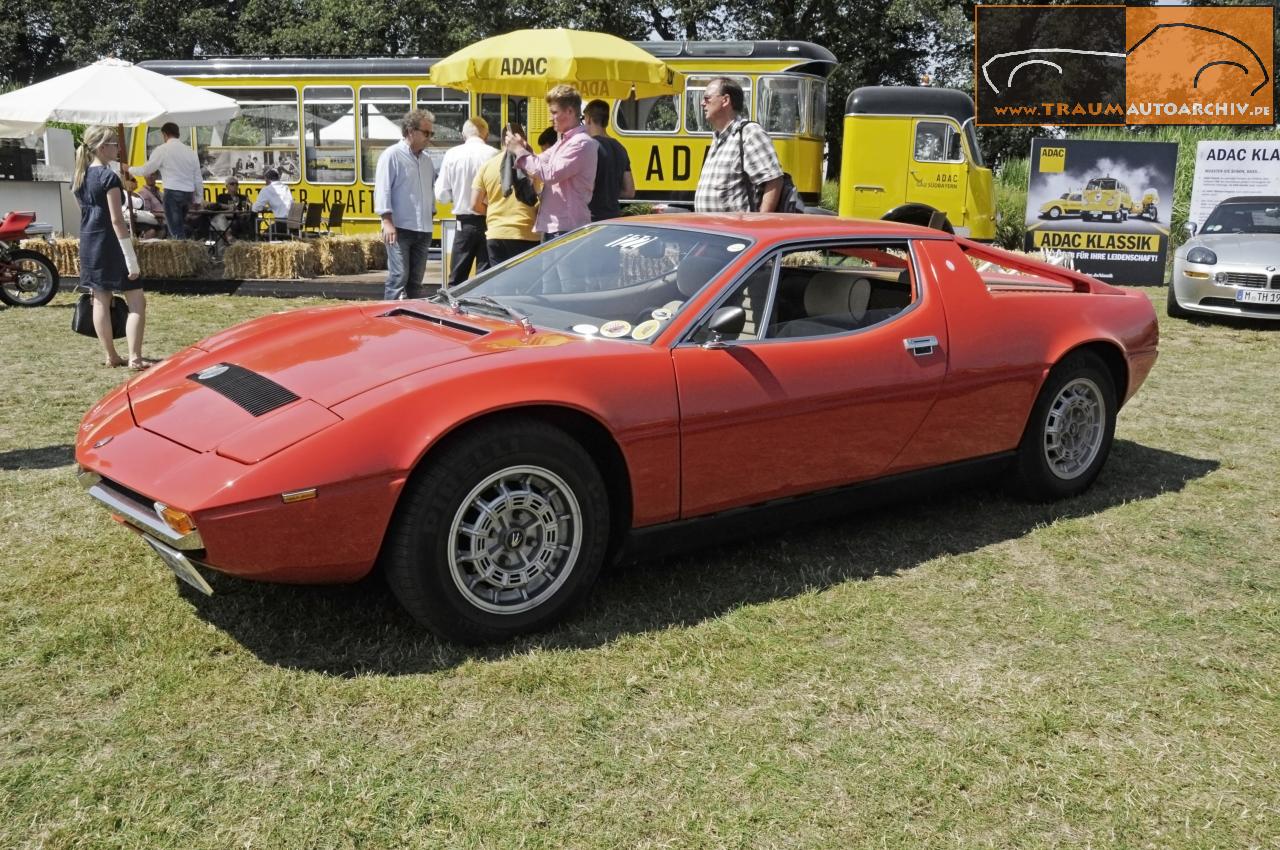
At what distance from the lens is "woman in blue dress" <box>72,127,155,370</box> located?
7.12 metres

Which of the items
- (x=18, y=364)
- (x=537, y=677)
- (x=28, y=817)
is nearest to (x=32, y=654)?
(x=28, y=817)

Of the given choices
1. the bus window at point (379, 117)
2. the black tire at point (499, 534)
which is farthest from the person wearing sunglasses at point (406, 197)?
the bus window at point (379, 117)

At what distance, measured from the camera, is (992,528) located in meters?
4.72

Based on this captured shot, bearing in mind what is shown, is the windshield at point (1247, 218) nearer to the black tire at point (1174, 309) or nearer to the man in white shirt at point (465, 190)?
the black tire at point (1174, 309)

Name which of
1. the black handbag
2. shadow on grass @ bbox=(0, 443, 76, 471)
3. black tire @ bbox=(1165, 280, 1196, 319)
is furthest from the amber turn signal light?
black tire @ bbox=(1165, 280, 1196, 319)

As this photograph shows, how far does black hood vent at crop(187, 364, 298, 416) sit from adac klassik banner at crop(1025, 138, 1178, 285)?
14.0 metres

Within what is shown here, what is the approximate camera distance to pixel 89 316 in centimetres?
726

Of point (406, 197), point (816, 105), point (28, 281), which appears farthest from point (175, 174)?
point (816, 105)

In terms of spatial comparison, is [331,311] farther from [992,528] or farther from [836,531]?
[992,528]

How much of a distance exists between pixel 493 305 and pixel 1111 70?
30987mm

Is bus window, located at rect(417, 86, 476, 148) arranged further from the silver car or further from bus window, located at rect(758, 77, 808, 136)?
the silver car

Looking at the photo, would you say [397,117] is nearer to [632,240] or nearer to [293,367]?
[632,240]

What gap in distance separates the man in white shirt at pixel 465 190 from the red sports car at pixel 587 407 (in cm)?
431

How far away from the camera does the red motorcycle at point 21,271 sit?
10.6 m
